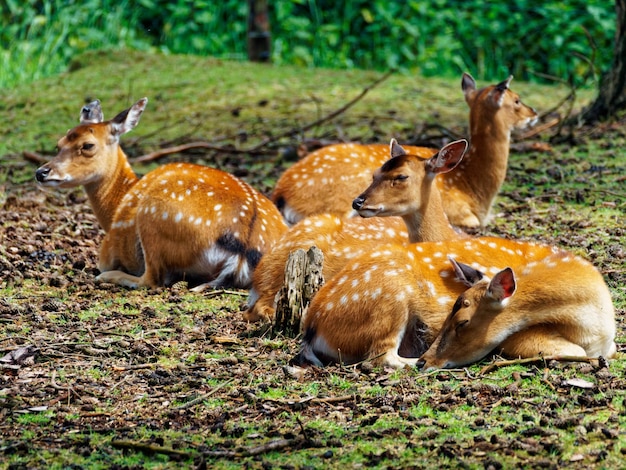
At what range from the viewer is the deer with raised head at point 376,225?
5680mm

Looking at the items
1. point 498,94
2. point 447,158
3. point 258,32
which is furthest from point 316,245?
point 258,32

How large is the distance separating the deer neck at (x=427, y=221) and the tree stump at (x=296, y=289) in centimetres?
96

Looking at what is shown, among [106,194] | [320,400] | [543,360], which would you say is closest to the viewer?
[320,400]

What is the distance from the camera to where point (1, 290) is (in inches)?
247

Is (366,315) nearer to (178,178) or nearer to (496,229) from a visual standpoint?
(178,178)

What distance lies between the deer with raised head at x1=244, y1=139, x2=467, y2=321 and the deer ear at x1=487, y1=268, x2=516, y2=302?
133cm

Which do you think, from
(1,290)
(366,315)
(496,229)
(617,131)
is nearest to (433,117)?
(617,131)

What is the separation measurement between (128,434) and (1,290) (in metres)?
2.68

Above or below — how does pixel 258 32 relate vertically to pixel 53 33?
above

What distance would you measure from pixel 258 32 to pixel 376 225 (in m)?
7.95

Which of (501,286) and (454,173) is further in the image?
(454,173)

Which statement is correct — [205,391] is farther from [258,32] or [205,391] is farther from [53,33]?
[53,33]

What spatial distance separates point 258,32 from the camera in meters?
13.5

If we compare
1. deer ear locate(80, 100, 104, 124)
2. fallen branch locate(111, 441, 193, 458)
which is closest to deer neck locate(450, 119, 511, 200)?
deer ear locate(80, 100, 104, 124)
